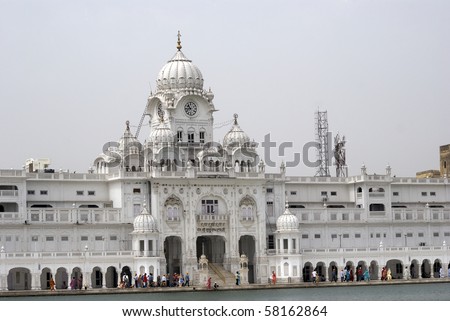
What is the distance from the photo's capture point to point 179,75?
335 feet

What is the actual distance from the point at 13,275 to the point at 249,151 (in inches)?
830

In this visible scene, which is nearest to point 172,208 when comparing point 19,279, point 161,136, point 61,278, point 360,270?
point 161,136

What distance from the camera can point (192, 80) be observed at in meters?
102

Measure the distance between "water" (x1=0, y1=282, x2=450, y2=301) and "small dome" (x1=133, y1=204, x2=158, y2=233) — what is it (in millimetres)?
5816

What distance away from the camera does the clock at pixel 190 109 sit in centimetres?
10219

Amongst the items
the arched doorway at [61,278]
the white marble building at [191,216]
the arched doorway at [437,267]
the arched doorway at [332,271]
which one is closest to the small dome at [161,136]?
the white marble building at [191,216]

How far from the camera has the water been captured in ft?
264

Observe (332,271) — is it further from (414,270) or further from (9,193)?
(9,193)

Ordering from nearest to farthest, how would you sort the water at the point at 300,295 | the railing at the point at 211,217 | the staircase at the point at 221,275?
the water at the point at 300,295 < the staircase at the point at 221,275 < the railing at the point at 211,217

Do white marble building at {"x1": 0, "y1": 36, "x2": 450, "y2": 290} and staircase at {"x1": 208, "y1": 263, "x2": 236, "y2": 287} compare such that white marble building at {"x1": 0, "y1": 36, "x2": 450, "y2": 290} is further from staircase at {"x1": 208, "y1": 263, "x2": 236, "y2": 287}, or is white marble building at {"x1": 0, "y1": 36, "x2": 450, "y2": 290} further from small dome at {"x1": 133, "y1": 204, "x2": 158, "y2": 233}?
staircase at {"x1": 208, "y1": 263, "x2": 236, "y2": 287}

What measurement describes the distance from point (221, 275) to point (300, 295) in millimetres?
11594

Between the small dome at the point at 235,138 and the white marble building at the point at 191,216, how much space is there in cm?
10

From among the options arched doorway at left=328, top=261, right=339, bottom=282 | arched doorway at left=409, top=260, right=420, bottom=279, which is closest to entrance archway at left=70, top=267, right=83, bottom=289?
arched doorway at left=328, top=261, right=339, bottom=282
